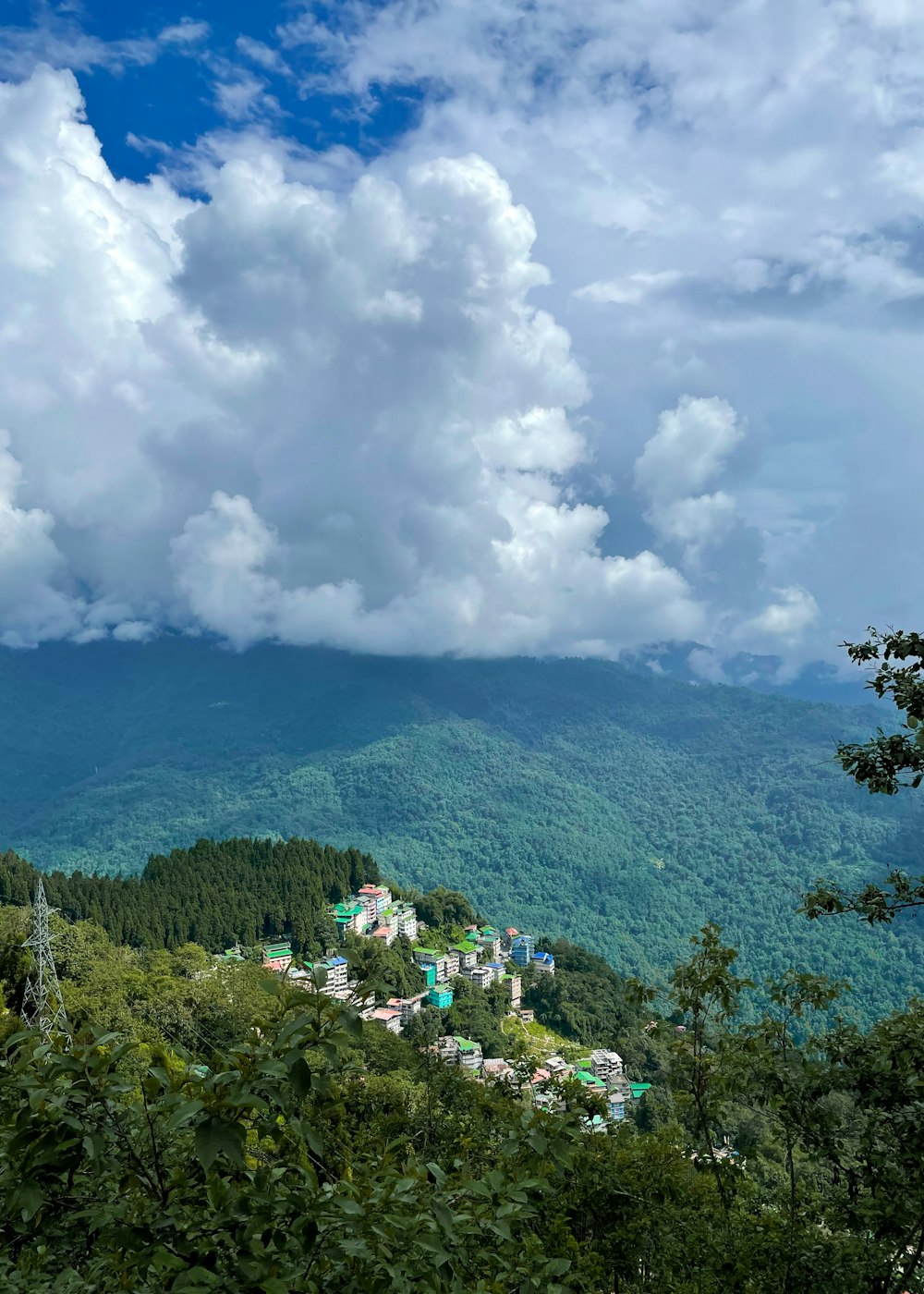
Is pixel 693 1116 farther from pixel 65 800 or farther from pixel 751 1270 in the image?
pixel 65 800

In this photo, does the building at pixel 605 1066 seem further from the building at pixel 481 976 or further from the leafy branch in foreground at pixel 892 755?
the leafy branch in foreground at pixel 892 755

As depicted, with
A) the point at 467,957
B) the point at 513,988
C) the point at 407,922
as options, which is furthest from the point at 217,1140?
A: the point at 407,922

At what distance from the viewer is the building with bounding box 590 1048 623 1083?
1378 inches

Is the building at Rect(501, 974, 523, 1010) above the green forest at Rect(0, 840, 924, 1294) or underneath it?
underneath

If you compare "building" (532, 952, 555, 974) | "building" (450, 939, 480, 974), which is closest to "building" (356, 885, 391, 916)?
"building" (450, 939, 480, 974)

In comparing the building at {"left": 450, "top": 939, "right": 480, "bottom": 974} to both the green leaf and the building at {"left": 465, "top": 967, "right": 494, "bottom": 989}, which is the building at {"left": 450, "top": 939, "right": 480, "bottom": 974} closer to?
the building at {"left": 465, "top": 967, "right": 494, "bottom": 989}

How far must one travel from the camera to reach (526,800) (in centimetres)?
13125

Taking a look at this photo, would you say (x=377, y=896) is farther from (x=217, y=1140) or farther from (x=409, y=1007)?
(x=217, y=1140)

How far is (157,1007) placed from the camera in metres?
23.5

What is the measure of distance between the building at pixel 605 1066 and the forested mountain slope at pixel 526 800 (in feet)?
56.3

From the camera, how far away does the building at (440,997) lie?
144 ft

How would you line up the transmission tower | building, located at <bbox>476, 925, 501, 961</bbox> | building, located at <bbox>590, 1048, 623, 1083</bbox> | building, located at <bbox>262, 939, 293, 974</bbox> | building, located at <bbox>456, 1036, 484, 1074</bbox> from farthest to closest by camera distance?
building, located at <bbox>476, 925, 501, 961</bbox>
building, located at <bbox>262, 939, 293, 974</bbox>
building, located at <bbox>590, 1048, 623, 1083</bbox>
building, located at <bbox>456, 1036, 484, 1074</bbox>
the transmission tower

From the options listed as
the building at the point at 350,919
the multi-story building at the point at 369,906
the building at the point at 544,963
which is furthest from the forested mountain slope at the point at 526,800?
the building at the point at 350,919

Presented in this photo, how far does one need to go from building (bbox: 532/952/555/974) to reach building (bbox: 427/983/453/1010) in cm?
803
